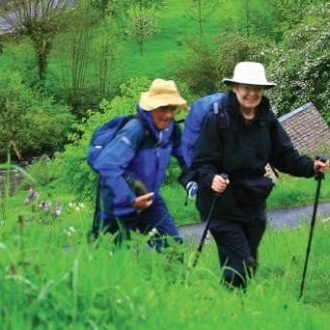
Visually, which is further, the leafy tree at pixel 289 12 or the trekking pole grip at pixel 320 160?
the leafy tree at pixel 289 12

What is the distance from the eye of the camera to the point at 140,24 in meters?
66.7

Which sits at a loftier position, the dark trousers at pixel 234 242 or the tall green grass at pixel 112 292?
the tall green grass at pixel 112 292

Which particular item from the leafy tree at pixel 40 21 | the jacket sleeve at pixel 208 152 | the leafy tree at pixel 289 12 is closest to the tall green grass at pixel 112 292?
the jacket sleeve at pixel 208 152

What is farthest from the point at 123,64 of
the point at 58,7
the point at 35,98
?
the point at 35,98

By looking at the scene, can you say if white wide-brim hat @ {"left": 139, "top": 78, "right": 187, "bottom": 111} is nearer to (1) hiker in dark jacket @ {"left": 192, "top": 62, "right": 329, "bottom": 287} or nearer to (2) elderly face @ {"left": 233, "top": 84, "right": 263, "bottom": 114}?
(1) hiker in dark jacket @ {"left": 192, "top": 62, "right": 329, "bottom": 287}

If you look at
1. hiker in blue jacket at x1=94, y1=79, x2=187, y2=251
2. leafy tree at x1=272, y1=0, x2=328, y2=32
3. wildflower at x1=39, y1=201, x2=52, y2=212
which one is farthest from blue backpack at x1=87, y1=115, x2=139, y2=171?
leafy tree at x1=272, y1=0, x2=328, y2=32

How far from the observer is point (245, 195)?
7.00 meters

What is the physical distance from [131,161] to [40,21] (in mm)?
50106

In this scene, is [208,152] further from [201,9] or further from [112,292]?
[201,9]

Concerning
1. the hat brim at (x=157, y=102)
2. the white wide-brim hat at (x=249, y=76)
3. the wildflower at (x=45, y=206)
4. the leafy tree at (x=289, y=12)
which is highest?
the leafy tree at (x=289, y=12)

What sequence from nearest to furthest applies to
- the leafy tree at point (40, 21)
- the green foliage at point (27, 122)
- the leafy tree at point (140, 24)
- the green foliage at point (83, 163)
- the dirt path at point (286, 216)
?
the dirt path at point (286, 216) → the green foliage at point (83, 163) → the green foliage at point (27, 122) → the leafy tree at point (40, 21) → the leafy tree at point (140, 24)

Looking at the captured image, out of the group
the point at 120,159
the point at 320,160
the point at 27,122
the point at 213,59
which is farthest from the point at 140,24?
the point at 120,159

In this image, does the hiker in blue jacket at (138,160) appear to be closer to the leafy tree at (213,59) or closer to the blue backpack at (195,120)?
the blue backpack at (195,120)

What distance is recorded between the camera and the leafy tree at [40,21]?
55094mm
